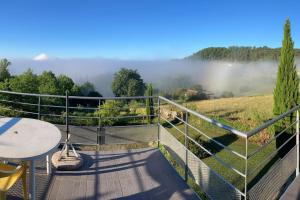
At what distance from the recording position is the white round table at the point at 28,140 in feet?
7.46

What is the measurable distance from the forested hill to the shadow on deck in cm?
5458

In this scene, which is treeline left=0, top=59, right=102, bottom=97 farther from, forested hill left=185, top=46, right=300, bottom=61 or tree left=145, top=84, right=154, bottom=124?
forested hill left=185, top=46, right=300, bottom=61

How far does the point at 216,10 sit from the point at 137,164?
42.8m

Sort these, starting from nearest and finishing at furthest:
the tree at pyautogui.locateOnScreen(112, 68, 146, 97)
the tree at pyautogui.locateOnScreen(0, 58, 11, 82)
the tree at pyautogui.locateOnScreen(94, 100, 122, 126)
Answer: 1. the tree at pyautogui.locateOnScreen(94, 100, 122, 126)
2. the tree at pyautogui.locateOnScreen(0, 58, 11, 82)
3. the tree at pyautogui.locateOnScreen(112, 68, 146, 97)

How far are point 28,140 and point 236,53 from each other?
7966cm

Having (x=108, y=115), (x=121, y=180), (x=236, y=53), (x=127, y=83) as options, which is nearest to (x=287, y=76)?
(x=121, y=180)

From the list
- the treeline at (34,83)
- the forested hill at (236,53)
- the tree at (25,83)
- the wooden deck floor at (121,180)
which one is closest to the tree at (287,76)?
the wooden deck floor at (121,180)

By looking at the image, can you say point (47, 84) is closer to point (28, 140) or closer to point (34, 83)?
point (34, 83)

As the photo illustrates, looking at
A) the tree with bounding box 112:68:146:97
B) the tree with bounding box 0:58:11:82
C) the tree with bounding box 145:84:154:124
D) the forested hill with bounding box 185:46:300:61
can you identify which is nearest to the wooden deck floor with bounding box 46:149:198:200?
the tree with bounding box 145:84:154:124

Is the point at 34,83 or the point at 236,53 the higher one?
the point at 236,53

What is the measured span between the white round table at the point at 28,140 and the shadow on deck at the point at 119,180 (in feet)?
2.26

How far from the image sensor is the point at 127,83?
74.4 metres

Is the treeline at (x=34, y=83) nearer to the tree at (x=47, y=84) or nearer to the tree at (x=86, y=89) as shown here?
the tree at (x=47, y=84)

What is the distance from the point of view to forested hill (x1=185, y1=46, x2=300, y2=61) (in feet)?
198
